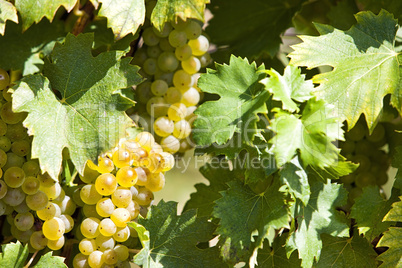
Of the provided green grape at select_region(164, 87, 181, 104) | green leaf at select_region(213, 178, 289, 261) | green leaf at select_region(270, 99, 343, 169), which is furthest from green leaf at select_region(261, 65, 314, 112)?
green grape at select_region(164, 87, 181, 104)

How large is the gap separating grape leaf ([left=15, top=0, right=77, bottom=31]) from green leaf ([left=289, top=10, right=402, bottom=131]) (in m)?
Result: 0.51

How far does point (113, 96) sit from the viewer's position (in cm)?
94

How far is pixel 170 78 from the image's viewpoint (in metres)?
1.12

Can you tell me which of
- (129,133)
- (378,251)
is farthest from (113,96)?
(378,251)

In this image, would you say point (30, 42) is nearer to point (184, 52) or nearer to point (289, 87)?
point (184, 52)

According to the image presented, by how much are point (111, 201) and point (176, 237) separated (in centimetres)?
16

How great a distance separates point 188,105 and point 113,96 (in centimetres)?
24

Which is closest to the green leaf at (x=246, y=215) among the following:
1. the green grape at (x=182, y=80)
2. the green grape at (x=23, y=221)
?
the green grape at (x=182, y=80)

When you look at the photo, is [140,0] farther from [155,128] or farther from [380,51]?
[380,51]

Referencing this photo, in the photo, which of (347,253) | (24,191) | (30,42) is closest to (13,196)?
(24,191)

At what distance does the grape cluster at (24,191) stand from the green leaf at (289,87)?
484mm

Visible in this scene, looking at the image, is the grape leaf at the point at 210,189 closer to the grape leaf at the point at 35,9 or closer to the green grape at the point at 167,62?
the green grape at the point at 167,62

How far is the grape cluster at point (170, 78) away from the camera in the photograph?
1084 mm

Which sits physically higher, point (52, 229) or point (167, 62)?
point (167, 62)
